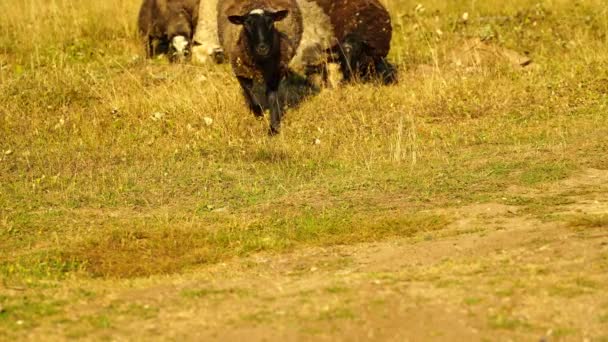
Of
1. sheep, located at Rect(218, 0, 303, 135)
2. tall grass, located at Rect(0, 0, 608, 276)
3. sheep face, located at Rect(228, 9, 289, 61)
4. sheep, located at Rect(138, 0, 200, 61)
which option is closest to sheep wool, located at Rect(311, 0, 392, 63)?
tall grass, located at Rect(0, 0, 608, 276)

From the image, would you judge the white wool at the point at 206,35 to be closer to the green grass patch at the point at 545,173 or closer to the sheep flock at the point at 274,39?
the sheep flock at the point at 274,39

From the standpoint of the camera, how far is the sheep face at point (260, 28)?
1151 centimetres

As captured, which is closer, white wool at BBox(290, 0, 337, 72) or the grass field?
the grass field

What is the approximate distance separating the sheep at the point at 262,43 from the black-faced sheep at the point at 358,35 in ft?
2.98

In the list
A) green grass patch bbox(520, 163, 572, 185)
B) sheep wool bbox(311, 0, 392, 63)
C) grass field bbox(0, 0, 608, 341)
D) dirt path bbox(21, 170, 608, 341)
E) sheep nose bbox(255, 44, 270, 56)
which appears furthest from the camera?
sheep wool bbox(311, 0, 392, 63)

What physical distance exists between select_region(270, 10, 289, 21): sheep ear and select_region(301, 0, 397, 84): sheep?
5.54 ft

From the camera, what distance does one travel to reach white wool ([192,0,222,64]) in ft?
47.3

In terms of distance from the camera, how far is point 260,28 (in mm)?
11508

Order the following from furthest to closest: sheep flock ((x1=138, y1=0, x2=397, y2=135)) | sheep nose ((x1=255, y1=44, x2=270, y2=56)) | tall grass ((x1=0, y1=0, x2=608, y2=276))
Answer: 1. sheep flock ((x1=138, y1=0, x2=397, y2=135))
2. sheep nose ((x1=255, y1=44, x2=270, y2=56))
3. tall grass ((x1=0, y1=0, x2=608, y2=276))

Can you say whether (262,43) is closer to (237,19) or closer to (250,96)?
(237,19)

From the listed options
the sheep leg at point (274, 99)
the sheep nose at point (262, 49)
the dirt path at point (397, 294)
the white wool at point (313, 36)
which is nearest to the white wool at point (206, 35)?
the white wool at point (313, 36)

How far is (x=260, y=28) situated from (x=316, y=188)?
2.71 metres

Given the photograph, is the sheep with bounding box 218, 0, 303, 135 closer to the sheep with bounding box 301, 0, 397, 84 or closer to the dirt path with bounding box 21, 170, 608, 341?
the sheep with bounding box 301, 0, 397, 84

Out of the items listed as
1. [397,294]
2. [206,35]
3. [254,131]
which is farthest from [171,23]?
[397,294]
